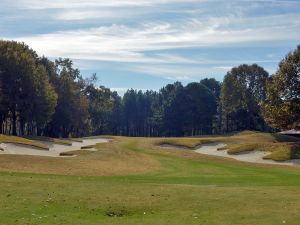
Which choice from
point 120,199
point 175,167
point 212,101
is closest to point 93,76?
point 212,101

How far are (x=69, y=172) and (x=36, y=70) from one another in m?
60.3

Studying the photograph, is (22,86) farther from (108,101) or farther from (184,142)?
(108,101)

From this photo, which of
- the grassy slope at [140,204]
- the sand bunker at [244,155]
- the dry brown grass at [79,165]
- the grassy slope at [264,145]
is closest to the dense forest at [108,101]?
the grassy slope at [264,145]

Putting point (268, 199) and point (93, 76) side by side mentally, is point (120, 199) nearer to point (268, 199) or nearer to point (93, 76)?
point (268, 199)

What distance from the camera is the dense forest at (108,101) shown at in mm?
72625

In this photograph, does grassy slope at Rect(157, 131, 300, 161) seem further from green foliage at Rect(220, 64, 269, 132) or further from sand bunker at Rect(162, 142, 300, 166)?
green foliage at Rect(220, 64, 269, 132)

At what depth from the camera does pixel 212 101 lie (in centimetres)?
15975

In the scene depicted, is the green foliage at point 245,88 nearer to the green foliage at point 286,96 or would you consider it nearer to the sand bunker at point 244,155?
the sand bunker at point 244,155

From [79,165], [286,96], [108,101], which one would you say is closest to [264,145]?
[286,96]

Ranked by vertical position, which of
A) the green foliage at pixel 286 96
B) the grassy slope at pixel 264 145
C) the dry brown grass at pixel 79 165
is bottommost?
the dry brown grass at pixel 79 165

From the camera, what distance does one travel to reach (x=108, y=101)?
154m

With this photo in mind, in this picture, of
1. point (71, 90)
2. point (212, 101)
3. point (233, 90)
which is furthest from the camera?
point (212, 101)

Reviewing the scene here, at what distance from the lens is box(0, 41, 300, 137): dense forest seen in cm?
7262

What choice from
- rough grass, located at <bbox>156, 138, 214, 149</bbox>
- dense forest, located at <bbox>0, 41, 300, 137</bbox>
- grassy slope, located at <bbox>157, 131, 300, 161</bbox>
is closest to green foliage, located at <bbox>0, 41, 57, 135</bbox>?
dense forest, located at <bbox>0, 41, 300, 137</bbox>
